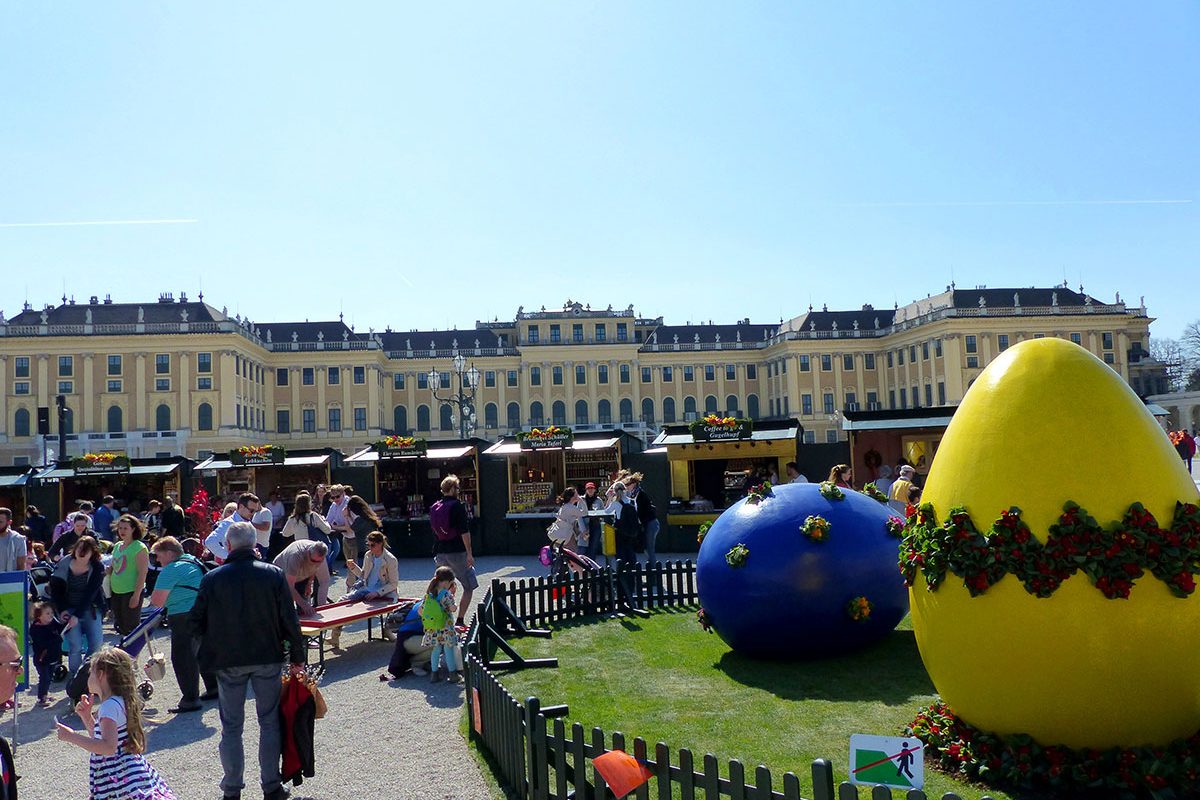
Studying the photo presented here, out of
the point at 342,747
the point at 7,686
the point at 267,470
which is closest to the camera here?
the point at 7,686

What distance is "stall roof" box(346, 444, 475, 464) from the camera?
2059 centimetres

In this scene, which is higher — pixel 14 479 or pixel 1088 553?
pixel 14 479

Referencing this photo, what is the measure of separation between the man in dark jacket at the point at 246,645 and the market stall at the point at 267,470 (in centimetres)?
1645

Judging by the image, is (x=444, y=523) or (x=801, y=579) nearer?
(x=801, y=579)

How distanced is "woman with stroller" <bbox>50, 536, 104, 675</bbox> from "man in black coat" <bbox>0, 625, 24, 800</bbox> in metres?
6.15

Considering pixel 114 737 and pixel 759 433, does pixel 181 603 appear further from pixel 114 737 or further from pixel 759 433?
pixel 759 433

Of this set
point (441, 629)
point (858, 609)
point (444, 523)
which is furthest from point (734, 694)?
point (444, 523)

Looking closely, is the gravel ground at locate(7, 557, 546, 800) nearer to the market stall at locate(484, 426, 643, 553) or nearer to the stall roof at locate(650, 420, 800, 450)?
the market stall at locate(484, 426, 643, 553)

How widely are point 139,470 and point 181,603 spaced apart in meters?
16.5

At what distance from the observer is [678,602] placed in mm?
12500

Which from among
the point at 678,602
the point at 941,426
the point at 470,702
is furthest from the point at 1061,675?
the point at 941,426

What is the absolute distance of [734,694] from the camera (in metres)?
7.59

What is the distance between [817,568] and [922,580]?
90.2 inches

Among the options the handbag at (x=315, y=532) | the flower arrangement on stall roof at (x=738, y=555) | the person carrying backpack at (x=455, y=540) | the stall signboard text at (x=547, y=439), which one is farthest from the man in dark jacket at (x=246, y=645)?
the stall signboard text at (x=547, y=439)
